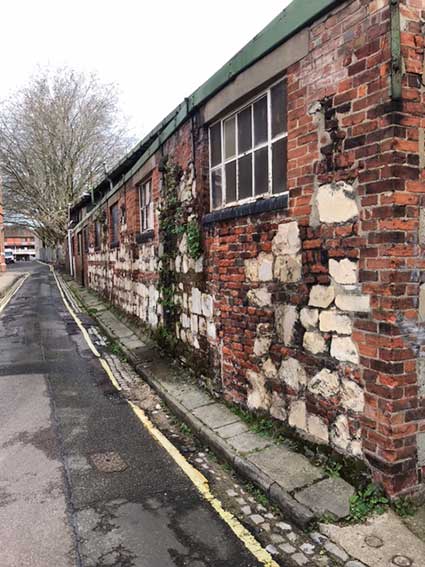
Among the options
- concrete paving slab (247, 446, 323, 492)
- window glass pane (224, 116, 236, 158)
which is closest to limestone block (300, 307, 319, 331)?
concrete paving slab (247, 446, 323, 492)

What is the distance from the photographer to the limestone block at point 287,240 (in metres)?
4.18

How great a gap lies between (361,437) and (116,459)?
2.48 meters

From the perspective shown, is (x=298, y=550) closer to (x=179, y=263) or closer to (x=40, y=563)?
(x=40, y=563)

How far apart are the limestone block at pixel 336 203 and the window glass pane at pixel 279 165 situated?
2.41 ft

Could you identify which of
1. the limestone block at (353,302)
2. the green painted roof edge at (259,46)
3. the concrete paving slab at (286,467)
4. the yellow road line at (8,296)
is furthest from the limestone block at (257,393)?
the yellow road line at (8,296)

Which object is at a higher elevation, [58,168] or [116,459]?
[58,168]

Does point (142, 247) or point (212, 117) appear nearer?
point (212, 117)

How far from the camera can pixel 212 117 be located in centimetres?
569

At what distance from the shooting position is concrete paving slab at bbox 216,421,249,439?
15.6 ft

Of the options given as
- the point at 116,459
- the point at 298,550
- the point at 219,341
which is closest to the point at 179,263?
the point at 219,341

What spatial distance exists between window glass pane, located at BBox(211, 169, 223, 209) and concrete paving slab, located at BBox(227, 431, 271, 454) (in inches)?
115

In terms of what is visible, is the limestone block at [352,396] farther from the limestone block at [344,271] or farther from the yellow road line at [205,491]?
the yellow road line at [205,491]

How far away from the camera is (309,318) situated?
13.2ft

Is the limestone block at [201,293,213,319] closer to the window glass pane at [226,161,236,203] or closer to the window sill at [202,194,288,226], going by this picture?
the window sill at [202,194,288,226]
